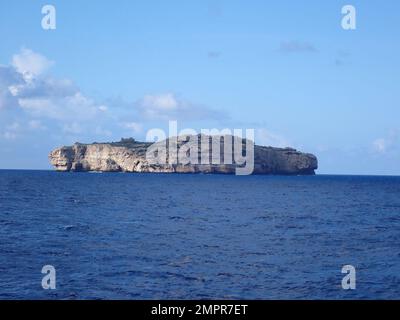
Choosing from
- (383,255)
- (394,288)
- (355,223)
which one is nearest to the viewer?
(394,288)

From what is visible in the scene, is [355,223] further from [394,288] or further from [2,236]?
[2,236]

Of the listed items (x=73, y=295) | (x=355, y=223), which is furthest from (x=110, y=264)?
(x=355, y=223)

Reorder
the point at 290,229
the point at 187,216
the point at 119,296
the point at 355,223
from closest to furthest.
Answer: the point at 119,296 < the point at 290,229 < the point at 355,223 < the point at 187,216

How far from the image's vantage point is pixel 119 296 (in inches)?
1038

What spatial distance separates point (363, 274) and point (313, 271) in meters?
3.18

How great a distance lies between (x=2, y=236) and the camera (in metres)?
46.0

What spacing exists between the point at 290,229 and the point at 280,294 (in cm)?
2878

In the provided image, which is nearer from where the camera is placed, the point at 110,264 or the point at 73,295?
the point at 73,295
